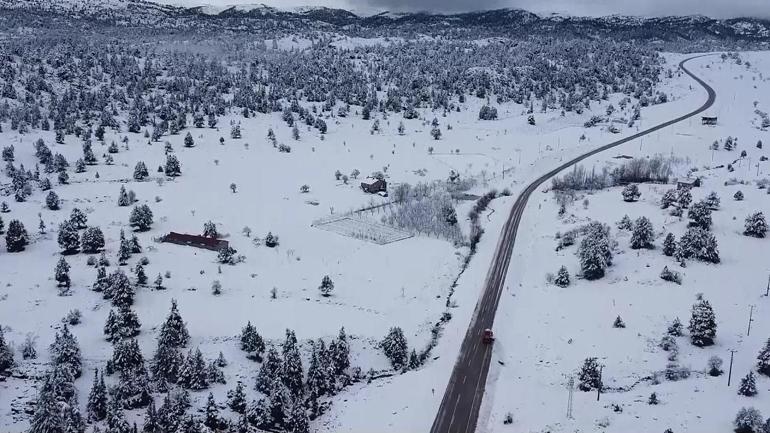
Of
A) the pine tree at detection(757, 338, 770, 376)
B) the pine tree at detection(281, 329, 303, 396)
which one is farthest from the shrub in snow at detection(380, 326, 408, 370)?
the pine tree at detection(757, 338, 770, 376)

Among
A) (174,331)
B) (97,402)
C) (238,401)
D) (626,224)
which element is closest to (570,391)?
(238,401)

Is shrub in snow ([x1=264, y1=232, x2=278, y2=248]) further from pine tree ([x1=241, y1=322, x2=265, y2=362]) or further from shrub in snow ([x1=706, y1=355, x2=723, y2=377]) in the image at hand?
shrub in snow ([x1=706, y1=355, x2=723, y2=377])

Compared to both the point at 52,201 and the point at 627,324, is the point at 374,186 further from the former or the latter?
the point at 627,324

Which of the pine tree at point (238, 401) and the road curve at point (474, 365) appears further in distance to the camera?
the pine tree at point (238, 401)

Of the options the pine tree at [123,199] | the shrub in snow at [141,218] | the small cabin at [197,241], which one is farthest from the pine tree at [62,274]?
the pine tree at [123,199]

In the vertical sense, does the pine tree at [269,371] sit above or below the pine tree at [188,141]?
below

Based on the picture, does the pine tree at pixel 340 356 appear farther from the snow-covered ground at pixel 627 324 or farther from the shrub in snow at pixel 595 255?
the shrub in snow at pixel 595 255
